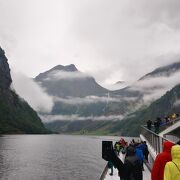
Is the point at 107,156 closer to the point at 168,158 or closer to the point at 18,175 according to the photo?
the point at 168,158

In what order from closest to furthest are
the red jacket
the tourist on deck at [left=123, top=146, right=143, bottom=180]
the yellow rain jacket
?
1. the yellow rain jacket
2. the red jacket
3. the tourist on deck at [left=123, top=146, right=143, bottom=180]

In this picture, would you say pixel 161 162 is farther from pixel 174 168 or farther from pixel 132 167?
pixel 132 167

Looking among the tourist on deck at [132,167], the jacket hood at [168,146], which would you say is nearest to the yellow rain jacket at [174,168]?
the jacket hood at [168,146]

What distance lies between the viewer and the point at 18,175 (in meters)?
60.3

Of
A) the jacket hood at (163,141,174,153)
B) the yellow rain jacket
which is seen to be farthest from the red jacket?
the yellow rain jacket

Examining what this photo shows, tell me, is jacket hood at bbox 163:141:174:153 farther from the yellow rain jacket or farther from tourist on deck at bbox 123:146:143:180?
tourist on deck at bbox 123:146:143:180

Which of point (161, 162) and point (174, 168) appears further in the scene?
point (161, 162)

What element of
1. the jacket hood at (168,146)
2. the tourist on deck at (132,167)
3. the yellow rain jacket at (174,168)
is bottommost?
the tourist on deck at (132,167)

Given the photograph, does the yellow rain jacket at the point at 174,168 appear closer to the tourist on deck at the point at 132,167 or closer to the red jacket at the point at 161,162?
the red jacket at the point at 161,162

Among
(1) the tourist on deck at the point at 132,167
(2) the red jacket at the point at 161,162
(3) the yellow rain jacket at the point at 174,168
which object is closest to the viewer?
(3) the yellow rain jacket at the point at 174,168

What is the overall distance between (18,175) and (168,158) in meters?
56.3

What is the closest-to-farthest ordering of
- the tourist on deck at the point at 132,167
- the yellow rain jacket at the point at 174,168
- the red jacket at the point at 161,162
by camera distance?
the yellow rain jacket at the point at 174,168 < the red jacket at the point at 161,162 < the tourist on deck at the point at 132,167

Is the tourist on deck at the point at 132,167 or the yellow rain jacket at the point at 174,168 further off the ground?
the yellow rain jacket at the point at 174,168

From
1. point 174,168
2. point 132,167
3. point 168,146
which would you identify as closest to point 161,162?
point 168,146
